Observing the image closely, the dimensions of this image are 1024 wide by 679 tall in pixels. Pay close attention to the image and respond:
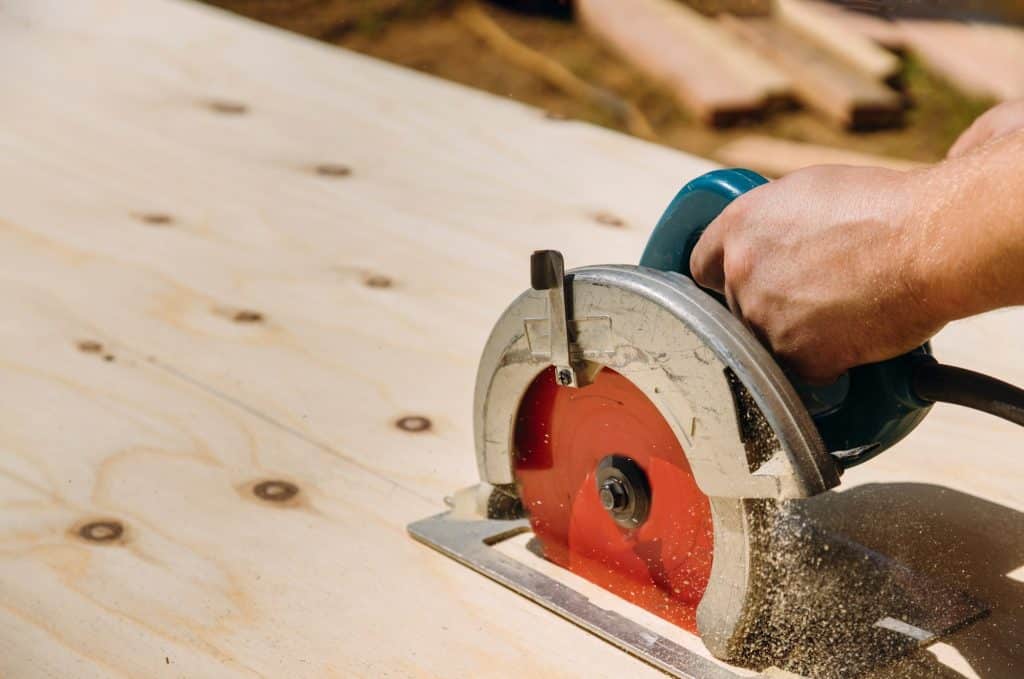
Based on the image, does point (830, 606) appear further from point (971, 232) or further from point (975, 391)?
point (971, 232)

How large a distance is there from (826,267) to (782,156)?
2.40m

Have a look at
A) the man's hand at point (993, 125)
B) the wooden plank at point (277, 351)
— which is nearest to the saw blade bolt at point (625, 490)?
the wooden plank at point (277, 351)

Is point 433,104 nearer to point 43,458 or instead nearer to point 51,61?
point 51,61

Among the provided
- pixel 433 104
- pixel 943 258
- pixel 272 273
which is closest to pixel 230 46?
pixel 433 104

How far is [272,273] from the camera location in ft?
6.56

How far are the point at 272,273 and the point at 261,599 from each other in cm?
81

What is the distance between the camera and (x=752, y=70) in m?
3.89

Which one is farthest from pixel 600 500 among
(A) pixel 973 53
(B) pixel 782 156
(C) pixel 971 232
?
(A) pixel 973 53

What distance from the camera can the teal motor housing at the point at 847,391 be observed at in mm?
1215

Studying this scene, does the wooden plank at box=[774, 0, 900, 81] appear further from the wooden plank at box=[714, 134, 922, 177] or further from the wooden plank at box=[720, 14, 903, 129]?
the wooden plank at box=[714, 134, 922, 177]

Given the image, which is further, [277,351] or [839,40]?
[839,40]

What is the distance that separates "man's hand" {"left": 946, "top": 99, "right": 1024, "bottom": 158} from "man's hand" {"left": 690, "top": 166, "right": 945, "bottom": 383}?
0.30m

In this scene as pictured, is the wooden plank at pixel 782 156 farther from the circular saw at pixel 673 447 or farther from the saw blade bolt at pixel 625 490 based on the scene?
the saw blade bolt at pixel 625 490

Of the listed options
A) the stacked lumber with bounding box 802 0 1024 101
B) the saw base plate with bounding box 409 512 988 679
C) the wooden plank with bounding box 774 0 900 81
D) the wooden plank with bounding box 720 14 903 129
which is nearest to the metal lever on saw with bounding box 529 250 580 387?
the saw base plate with bounding box 409 512 988 679
